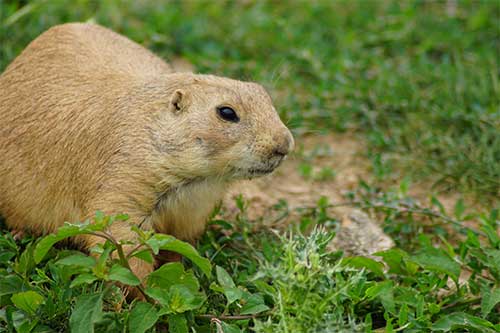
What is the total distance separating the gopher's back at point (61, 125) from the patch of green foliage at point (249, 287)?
0.85 feet

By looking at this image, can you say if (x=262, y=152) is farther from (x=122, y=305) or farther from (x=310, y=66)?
(x=310, y=66)

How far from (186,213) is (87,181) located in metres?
0.53

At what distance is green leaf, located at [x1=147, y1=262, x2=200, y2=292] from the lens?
11.8 ft

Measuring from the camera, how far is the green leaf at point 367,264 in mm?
4051

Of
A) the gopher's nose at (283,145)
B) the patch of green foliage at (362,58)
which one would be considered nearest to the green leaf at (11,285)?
the gopher's nose at (283,145)

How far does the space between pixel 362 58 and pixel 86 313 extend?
14.0 feet

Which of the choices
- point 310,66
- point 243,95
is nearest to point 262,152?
point 243,95

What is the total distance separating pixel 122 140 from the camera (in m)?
4.21

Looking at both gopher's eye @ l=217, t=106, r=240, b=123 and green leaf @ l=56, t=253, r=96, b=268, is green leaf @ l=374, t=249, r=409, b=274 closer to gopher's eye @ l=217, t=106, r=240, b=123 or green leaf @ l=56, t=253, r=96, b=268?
gopher's eye @ l=217, t=106, r=240, b=123

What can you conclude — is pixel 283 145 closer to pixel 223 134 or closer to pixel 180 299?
pixel 223 134

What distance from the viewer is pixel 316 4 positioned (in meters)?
7.89

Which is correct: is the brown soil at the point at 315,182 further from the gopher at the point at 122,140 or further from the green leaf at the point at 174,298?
the green leaf at the point at 174,298

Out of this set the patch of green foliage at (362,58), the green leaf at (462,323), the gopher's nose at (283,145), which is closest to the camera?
the green leaf at (462,323)

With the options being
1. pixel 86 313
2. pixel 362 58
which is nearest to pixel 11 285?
pixel 86 313
